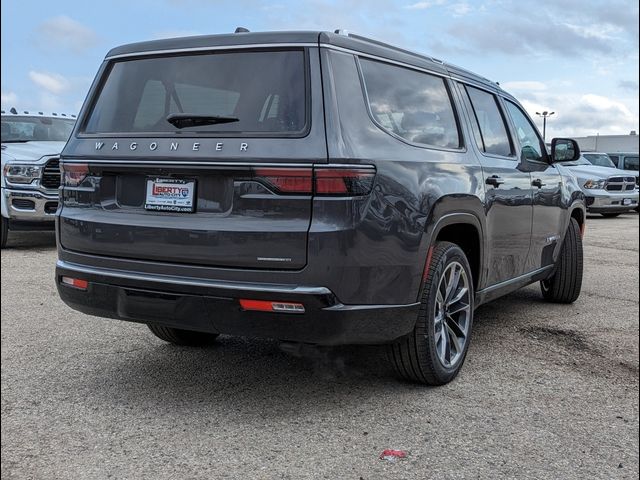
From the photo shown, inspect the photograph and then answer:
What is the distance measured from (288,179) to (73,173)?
51.0 inches

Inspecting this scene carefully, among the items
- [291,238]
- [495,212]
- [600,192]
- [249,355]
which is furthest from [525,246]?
[600,192]

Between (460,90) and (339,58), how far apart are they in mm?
1388

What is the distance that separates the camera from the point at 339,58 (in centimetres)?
331

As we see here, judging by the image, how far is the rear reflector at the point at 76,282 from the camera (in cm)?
354

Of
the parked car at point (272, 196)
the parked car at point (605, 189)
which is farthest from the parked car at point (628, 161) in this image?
the parked car at point (272, 196)

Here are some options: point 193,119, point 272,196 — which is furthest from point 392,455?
point 193,119

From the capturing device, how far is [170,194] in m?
3.33

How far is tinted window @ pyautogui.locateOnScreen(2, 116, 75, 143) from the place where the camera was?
10.1 metres

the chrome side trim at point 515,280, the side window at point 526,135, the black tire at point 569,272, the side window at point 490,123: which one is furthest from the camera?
the black tire at point 569,272

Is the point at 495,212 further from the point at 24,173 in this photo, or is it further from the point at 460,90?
the point at 24,173

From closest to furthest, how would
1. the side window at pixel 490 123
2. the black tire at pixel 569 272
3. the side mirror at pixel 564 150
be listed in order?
the side window at pixel 490 123, the side mirror at pixel 564 150, the black tire at pixel 569 272

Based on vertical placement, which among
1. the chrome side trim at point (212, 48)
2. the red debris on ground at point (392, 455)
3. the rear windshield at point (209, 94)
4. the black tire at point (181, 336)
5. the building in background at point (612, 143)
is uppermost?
the building in background at point (612, 143)

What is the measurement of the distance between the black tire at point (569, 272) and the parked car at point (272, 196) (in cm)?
242

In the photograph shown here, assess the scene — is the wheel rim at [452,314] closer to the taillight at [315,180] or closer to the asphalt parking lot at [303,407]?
the asphalt parking lot at [303,407]
